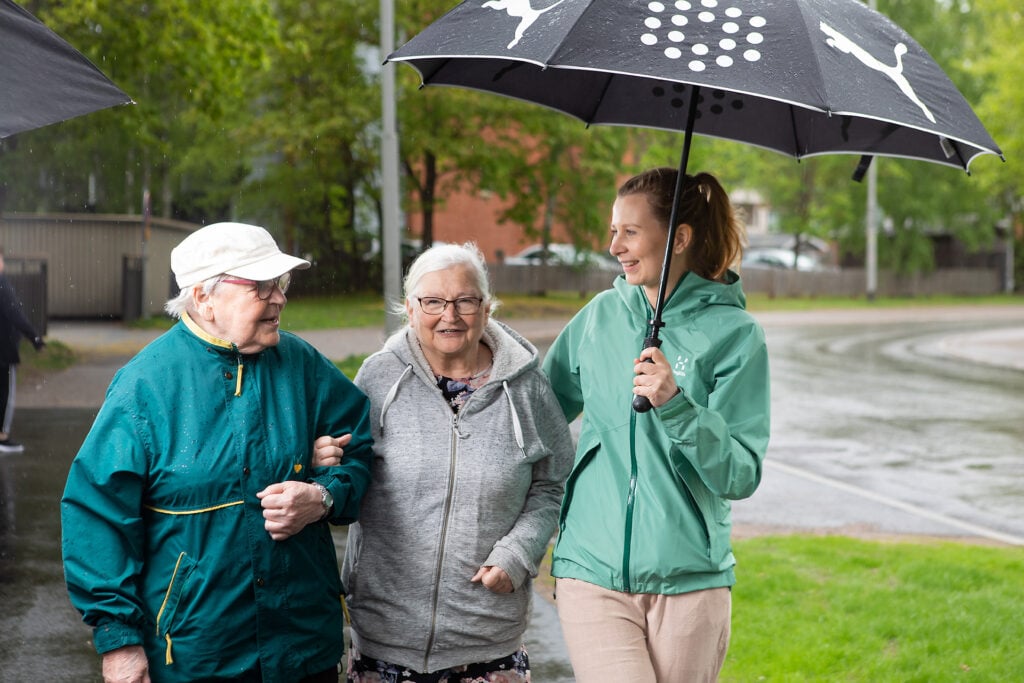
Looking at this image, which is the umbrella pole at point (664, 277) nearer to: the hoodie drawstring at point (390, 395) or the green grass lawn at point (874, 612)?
the hoodie drawstring at point (390, 395)

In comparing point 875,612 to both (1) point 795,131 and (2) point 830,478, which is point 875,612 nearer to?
(1) point 795,131

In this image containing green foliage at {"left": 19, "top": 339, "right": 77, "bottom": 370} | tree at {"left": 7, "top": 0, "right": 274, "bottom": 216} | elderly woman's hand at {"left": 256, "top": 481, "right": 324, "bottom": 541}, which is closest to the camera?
elderly woman's hand at {"left": 256, "top": 481, "right": 324, "bottom": 541}

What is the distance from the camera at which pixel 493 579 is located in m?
3.28

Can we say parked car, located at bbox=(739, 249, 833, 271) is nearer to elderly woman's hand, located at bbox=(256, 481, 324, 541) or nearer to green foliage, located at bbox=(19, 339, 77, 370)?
green foliage, located at bbox=(19, 339, 77, 370)

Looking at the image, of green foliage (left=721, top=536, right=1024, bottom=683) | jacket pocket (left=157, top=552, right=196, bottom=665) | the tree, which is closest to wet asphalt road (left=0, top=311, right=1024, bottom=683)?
green foliage (left=721, top=536, right=1024, bottom=683)

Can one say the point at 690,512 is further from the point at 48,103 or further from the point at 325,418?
the point at 48,103

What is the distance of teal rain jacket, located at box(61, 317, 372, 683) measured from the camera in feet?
9.33

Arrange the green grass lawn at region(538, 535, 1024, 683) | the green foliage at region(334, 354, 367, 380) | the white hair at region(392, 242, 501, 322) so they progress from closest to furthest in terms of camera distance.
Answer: the white hair at region(392, 242, 501, 322)
the green grass lawn at region(538, 535, 1024, 683)
the green foliage at region(334, 354, 367, 380)

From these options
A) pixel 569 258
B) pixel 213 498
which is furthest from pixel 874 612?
pixel 569 258

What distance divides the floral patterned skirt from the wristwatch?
1.83 ft

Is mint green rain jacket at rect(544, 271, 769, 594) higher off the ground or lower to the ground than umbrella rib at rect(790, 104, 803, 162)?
lower

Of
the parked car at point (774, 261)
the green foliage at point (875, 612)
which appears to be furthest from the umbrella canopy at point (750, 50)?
the parked car at point (774, 261)

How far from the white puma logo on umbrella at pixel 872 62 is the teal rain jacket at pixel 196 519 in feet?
5.57

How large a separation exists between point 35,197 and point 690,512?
24.1 metres
